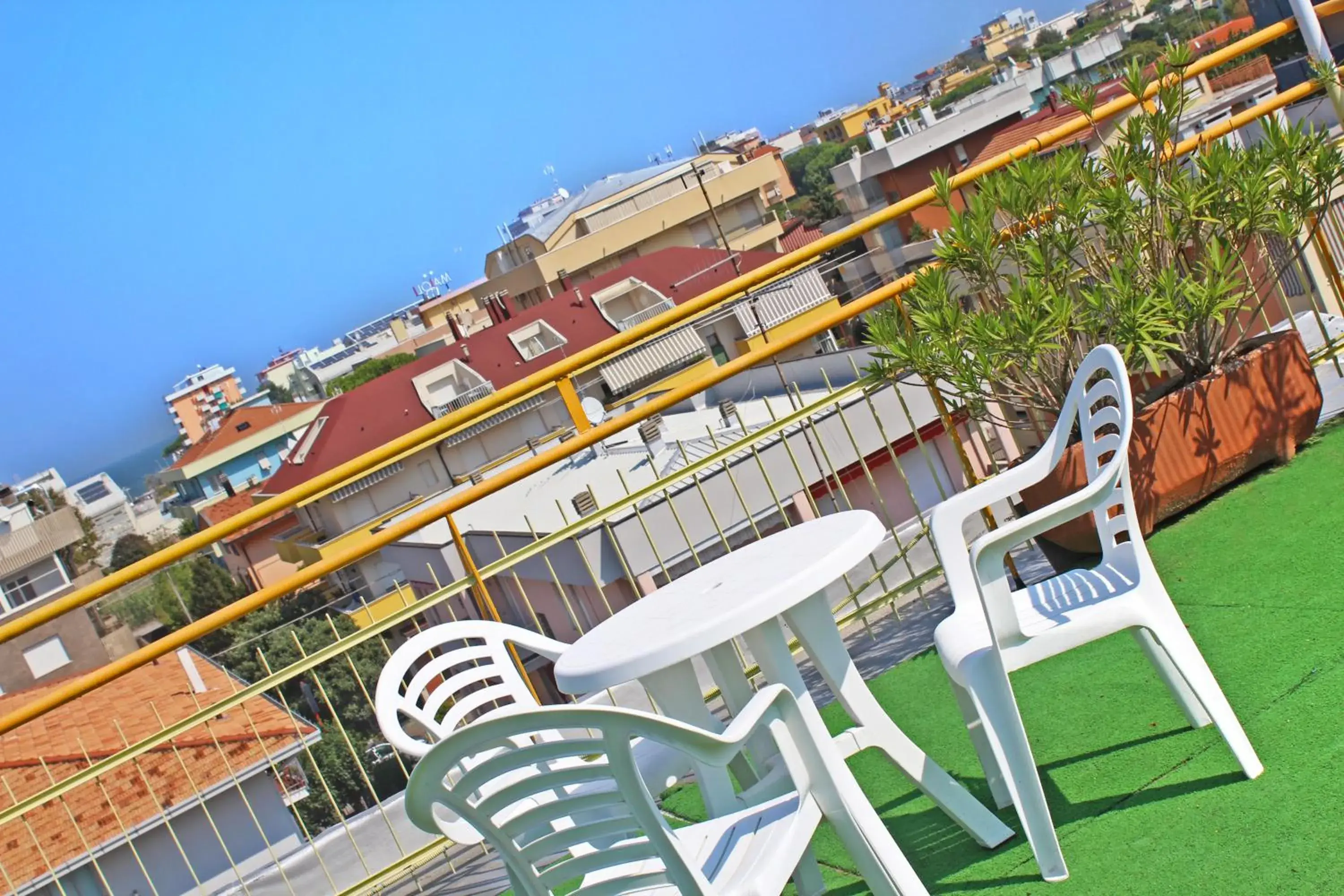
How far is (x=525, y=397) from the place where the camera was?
183 inches

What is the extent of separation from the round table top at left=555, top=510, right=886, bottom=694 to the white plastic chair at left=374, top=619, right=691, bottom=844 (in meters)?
0.23

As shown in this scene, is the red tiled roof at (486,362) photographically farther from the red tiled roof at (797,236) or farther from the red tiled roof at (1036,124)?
the red tiled roof at (797,236)

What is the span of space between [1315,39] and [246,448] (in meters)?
108

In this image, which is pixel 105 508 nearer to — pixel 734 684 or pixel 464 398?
pixel 464 398

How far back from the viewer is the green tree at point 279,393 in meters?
174

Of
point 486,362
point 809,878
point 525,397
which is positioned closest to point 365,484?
point 486,362

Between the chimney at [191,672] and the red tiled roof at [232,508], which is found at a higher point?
the red tiled roof at [232,508]

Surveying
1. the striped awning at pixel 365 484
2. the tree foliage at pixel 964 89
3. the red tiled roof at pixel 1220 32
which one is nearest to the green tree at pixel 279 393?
the tree foliage at pixel 964 89

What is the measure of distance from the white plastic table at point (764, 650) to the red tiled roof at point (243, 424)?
354 feet

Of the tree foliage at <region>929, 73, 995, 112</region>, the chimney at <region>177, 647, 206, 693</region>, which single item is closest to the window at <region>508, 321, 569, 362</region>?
the chimney at <region>177, 647, 206, 693</region>

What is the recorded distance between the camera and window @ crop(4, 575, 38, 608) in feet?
232

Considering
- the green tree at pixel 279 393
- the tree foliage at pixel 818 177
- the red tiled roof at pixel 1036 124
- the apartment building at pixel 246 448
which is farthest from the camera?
the green tree at pixel 279 393

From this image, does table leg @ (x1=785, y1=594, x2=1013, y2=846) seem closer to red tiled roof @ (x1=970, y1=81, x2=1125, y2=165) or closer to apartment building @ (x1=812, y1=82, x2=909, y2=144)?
red tiled roof @ (x1=970, y1=81, x2=1125, y2=165)

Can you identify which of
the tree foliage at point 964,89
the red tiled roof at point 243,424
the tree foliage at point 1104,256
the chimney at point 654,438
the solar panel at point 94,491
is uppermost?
the solar panel at point 94,491
